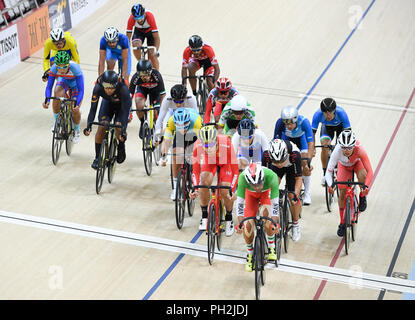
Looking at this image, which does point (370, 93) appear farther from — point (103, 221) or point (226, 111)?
point (103, 221)

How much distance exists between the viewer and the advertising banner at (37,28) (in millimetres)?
12523

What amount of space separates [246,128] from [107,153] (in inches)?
79.0

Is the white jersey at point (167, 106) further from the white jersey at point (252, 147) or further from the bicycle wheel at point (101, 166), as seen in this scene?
the white jersey at point (252, 147)

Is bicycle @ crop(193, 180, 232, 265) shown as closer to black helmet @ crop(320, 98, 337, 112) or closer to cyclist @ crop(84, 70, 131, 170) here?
black helmet @ crop(320, 98, 337, 112)

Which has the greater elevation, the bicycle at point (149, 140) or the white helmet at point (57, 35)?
the white helmet at point (57, 35)

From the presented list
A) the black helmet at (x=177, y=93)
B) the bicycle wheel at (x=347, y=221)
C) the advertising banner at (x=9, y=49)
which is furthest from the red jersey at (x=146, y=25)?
the bicycle wheel at (x=347, y=221)

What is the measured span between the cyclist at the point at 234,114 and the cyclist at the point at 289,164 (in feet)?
3.28

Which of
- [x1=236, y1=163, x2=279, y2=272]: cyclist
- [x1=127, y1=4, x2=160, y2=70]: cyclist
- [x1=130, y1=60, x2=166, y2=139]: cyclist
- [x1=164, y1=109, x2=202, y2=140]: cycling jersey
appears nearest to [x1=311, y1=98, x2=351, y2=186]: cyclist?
[x1=164, y1=109, x2=202, y2=140]: cycling jersey

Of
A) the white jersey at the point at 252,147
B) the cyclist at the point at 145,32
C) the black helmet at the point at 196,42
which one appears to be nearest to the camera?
the white jersey at the point at 252,147

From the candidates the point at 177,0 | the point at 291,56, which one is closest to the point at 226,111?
the point at 291,56

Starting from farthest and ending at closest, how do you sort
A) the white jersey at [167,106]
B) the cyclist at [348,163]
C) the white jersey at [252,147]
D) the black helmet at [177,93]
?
the white jersey at [167,106], the black helmet at [177,93], the white jersey at [252,147], the cyclist at [348,163]

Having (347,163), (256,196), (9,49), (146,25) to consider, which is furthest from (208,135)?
(9,49)

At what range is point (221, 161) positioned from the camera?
6.91 m

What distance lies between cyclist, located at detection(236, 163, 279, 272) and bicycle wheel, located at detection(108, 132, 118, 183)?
8.02 feet
